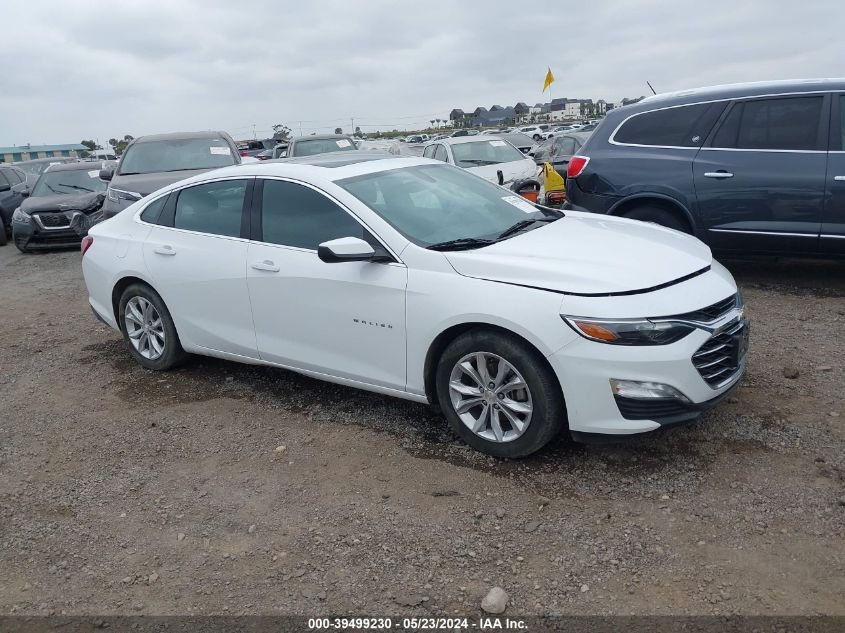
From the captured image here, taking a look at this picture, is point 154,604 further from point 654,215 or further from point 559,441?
point 654,215

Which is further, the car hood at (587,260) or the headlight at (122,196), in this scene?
the headlight at (122,196)

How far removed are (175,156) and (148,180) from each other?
0.83 m

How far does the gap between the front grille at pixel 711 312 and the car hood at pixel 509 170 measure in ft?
27.6

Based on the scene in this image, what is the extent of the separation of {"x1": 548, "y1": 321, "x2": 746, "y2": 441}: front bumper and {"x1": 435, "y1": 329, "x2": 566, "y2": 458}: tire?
3.5 inches

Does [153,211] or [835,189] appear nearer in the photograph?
[153,211]

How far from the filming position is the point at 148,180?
10.0 meters

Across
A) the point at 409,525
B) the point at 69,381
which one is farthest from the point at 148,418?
the point at 409,525

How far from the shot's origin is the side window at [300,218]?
4394 millimetres

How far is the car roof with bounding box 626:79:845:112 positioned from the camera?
6.48 meters

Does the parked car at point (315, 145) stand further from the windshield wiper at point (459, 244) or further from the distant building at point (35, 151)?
the distant building at point (35, 151)

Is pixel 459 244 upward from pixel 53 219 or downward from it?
upward

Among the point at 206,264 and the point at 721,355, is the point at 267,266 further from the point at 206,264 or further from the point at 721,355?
the point at 721,355

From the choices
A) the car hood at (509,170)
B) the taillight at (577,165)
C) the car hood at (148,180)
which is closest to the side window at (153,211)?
the taillight at (577,165)

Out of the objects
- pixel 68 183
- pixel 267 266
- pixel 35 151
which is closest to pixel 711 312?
pixel 267 266
